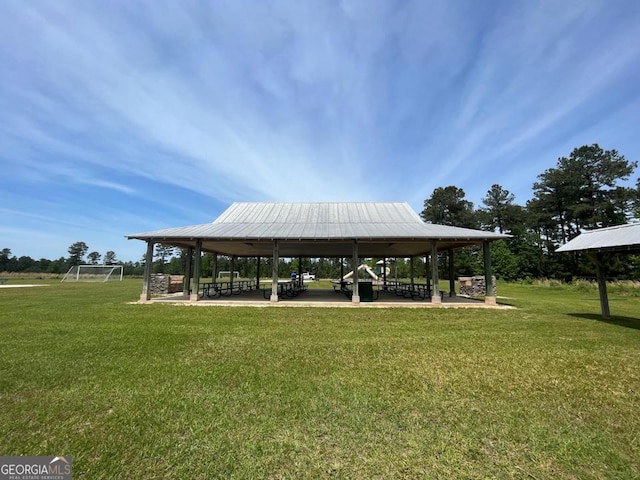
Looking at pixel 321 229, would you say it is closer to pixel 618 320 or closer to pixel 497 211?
pixel 618 320

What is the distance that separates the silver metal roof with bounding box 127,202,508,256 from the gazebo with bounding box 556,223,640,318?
2760 mm

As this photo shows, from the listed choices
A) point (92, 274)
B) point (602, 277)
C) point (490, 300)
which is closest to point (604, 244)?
point (602, 277)

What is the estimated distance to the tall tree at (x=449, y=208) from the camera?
4506cm

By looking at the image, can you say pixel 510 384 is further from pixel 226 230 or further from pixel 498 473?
pixel 226 230

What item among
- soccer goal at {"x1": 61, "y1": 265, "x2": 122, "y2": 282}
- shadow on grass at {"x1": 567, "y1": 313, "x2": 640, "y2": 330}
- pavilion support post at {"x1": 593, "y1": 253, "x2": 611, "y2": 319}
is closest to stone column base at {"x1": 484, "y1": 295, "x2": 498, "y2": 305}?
shadow on grass at {"x1": 567, "y1": 313, "x2": 640, "y2": 330}

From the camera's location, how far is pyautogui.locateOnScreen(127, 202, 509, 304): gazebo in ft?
40.7

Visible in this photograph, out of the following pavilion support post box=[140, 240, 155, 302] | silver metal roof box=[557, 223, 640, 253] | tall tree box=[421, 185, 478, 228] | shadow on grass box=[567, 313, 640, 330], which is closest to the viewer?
silver metal roof box=[557, 223, 640, 253]

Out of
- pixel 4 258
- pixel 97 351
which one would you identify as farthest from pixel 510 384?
pixel 4 258

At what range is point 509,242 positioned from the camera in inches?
1601

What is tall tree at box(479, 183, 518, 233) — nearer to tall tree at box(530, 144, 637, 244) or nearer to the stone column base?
tall tree at box(530, 144, 637, 244)

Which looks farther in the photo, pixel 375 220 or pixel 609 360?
pixel 375 220

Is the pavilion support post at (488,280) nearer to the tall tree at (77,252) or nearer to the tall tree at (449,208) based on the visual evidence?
the tall tree at (449,208)

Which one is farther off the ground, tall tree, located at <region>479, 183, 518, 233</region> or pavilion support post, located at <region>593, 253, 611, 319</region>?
tall tree, located at <region>479, 183, 518, 233</region>

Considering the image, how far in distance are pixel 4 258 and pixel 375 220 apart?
111460 millimetres
